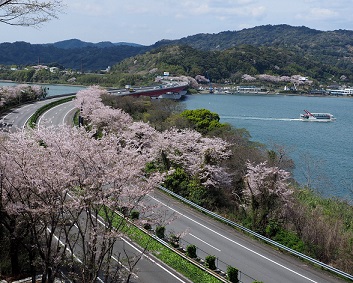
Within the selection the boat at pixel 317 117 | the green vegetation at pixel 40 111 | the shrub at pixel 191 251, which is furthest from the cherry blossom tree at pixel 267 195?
the boat at pixel 317 117

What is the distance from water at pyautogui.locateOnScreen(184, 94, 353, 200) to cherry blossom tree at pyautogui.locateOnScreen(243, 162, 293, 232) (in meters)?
9.77

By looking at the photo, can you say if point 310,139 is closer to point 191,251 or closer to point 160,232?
point 160,232

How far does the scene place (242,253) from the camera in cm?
1570

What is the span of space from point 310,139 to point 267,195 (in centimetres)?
3286

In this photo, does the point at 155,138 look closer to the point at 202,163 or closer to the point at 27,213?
the point at 202,163

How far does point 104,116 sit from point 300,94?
3703 inches

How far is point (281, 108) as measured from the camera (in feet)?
269

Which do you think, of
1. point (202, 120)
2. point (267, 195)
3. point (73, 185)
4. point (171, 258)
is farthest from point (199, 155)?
point (73, 185)

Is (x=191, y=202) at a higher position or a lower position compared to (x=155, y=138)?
lower

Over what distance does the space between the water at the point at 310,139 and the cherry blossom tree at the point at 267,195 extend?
32.1 ft

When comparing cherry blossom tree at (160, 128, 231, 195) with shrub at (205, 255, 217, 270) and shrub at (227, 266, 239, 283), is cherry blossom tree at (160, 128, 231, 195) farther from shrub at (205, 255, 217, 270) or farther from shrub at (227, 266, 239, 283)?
shrub at (227, 266, 239, 283)

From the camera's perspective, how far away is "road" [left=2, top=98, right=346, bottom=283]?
1400 centimetres

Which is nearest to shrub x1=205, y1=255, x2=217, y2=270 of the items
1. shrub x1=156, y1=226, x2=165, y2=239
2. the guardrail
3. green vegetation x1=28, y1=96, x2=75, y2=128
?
shrub x1=156, y1=226, x2=165, y2=239

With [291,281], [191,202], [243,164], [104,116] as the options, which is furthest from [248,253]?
[104,116]
